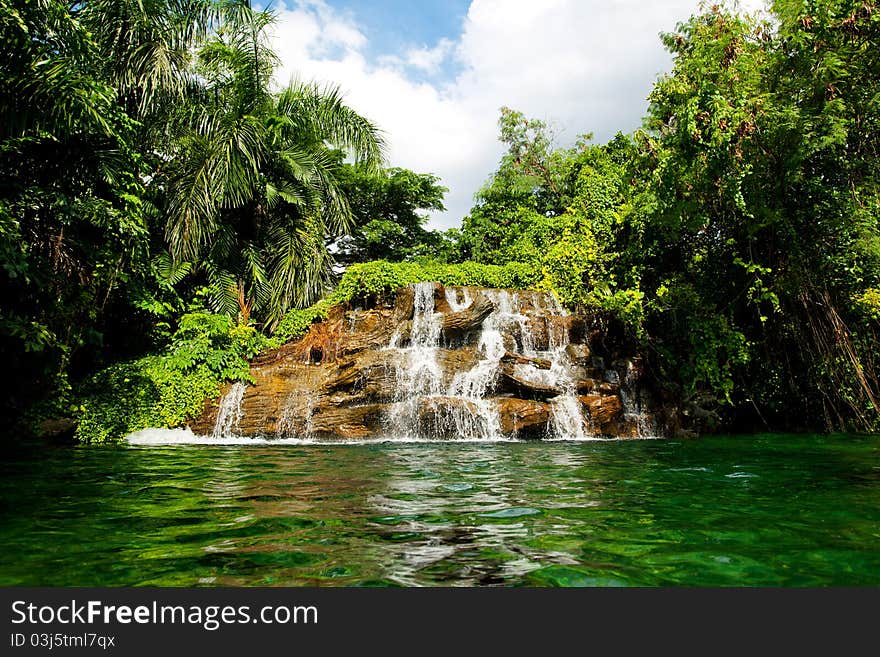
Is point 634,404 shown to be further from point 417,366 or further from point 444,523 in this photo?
point 444,523

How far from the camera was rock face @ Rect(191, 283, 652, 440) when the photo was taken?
10.2 metres

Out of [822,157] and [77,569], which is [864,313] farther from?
[77,569]

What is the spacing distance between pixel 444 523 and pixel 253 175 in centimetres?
1358

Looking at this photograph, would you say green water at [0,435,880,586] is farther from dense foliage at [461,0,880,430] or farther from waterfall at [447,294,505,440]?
dense foliage at [461,0,880,430]

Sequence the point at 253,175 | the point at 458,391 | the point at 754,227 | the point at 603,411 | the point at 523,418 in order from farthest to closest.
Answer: the point at 253,175
the point at 458,391
the point at 603,411
the point at 523,418
the point at 754,227

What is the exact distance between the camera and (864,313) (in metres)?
11.0

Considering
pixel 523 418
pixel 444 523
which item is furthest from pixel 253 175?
pixel 444 523

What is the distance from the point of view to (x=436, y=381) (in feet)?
36.5

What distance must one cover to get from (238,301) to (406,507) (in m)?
12.7

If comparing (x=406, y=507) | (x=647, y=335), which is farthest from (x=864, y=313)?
(x=406, y=507)

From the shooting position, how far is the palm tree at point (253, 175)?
14.0 metres

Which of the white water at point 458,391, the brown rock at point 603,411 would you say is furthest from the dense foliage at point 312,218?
the brown rock at point 603,411

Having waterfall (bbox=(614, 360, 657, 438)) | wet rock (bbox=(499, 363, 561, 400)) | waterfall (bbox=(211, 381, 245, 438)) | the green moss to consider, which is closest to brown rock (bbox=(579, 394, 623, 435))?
waterfall (bbox=(614, 360, 657, 438))

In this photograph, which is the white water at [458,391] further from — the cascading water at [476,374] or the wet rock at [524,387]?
the wet rock at [524,387]
